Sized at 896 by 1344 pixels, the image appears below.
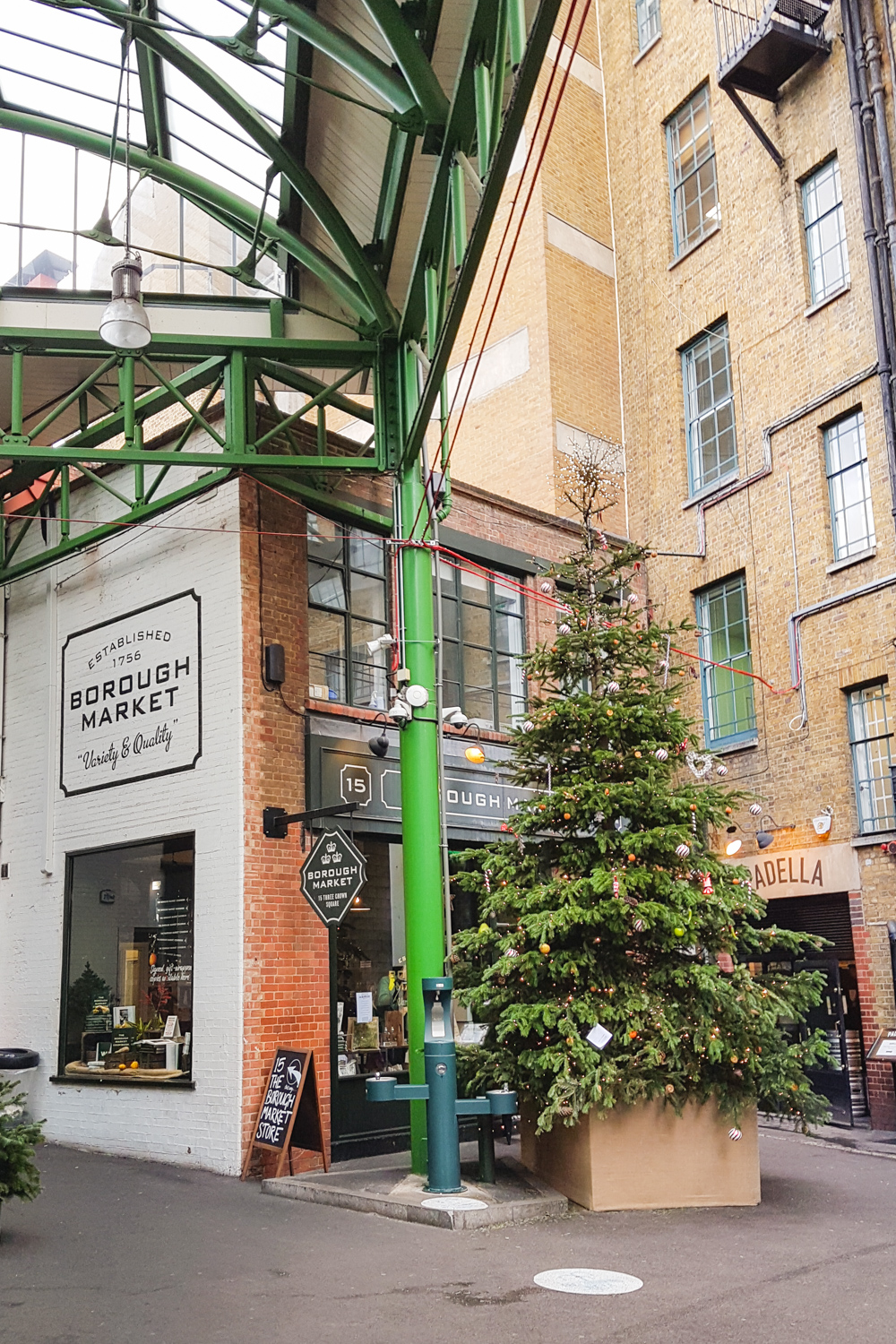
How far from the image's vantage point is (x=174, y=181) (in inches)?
448

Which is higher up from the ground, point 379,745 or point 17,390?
point 17,390

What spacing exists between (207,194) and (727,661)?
1030cm

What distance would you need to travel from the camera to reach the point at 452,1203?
8.78 meters

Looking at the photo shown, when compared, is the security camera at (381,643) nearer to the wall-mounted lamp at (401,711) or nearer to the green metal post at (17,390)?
the wall-mounted lamp at (401,711)

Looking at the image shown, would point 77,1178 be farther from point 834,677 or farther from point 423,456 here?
point 834,677

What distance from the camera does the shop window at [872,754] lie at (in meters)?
15.4

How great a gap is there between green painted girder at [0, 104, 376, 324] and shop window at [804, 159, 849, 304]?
8066mm

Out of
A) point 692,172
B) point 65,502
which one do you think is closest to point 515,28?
point 65,502

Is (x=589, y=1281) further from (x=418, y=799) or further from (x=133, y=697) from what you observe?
(x=133, y=697)

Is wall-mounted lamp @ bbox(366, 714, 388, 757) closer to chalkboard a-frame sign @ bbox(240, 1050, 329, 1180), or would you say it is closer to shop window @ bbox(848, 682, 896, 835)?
chalkboard a-frame sign @ bbox(240, 1050, 329, 1180)

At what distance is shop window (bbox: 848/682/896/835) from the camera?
1541cm

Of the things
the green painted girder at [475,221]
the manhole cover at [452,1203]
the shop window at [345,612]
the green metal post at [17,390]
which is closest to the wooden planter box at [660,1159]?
the manhole cover at [452,1203]

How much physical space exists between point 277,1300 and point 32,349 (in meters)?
8.75

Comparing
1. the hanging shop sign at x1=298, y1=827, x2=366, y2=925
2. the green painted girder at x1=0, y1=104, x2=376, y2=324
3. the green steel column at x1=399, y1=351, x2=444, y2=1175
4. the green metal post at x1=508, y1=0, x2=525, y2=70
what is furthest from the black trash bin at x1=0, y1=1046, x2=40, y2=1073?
→ the green metal post at x1=508, y1=0, x2=525, y2=70
